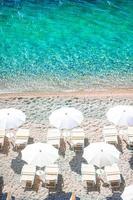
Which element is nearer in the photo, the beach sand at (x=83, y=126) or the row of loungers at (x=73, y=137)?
the beach sand at (x=83, y=126)

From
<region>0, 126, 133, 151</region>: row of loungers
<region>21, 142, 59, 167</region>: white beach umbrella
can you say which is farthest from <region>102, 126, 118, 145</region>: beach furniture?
<region>21, 142, 59, 167</region>: white beach umbrella

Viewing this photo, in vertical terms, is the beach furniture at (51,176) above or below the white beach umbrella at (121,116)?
below

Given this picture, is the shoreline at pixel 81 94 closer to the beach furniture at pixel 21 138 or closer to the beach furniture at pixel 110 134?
the beach furniture at pixel 110 134

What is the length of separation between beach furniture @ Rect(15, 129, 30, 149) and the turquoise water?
467 cm

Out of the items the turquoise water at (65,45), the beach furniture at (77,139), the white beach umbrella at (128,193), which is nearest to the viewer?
the white beach umbrella at (128,193)

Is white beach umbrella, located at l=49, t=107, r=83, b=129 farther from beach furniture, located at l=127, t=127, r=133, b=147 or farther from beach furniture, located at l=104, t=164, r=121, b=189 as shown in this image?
beach furniture, located at l=104, t=164, r=121, b=189

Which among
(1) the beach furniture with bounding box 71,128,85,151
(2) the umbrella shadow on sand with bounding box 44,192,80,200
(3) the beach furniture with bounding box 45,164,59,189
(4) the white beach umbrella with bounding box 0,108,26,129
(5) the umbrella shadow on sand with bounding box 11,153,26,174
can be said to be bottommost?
(2) the umbrella shadow on sand with bounding box 44,192,80,200

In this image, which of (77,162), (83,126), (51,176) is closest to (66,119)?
(83,126)

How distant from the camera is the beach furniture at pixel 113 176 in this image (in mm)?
13734

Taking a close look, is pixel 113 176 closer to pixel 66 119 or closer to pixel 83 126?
pixel 66 119

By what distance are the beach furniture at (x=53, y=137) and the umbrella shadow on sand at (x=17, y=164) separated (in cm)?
129

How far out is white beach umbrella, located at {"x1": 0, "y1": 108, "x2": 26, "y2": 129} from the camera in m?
15.5

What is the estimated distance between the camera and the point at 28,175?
14.0 m

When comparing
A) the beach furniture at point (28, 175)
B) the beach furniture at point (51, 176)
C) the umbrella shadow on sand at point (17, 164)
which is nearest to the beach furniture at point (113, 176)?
the beach furniture at point (51, 176)
